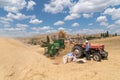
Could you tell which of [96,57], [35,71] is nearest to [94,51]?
[96,57]

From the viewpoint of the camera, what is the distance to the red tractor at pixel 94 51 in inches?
590

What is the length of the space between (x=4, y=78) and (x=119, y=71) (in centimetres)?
623

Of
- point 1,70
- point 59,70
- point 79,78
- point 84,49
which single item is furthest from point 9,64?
point 84,49

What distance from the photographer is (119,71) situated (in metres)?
11.2

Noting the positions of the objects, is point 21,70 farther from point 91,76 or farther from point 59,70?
point 91,76

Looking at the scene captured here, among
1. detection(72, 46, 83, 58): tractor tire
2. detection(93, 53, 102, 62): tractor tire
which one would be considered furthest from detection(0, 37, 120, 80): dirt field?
detection(72, 46, 83, 58): tractor tire

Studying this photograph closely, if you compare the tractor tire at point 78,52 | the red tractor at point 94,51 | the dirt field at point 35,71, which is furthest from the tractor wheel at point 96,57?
the dirt field at point 35,71

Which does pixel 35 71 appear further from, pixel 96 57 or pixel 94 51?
pixel 94 51

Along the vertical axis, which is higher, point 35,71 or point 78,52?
point 78,52

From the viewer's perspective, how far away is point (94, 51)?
15766mm

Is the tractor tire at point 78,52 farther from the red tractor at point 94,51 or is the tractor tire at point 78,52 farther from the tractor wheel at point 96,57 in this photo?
the tractor wheel at point 96,57

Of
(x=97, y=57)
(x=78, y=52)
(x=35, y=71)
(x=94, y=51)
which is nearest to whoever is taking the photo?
(x=35, y=71)

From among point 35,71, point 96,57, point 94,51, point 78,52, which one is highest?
point 94,51

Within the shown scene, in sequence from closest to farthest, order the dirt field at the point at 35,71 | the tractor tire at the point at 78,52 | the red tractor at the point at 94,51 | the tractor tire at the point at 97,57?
the dirt field at the point at 35,71 → the tractor tire at the point at 97,57 → the red tractor at the point at 94,51 → the tractor tire at the point at 78,52
